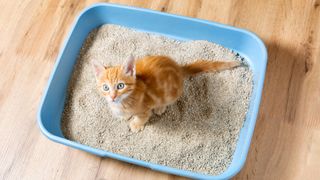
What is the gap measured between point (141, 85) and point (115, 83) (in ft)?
0.32

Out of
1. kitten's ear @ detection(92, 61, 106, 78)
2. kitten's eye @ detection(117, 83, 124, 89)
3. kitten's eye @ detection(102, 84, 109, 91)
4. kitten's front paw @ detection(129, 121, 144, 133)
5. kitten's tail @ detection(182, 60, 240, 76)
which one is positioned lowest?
kitten's front paw @ detection(129, 121, 144, 133)

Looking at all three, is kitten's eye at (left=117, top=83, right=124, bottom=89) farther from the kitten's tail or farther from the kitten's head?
the kitten's tail

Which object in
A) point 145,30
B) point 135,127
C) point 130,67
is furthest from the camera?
point 145,30

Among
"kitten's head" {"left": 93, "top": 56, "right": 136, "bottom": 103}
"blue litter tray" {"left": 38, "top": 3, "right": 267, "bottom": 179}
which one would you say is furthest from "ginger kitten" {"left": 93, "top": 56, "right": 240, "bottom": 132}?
"blue litter tray" {"left": 38, "top": 3, "right": 267, "bottom": 179}

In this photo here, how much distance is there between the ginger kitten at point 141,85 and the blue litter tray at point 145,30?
17 cm

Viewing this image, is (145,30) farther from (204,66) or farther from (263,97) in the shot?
(263,97)

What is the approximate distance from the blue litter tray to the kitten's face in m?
0.25

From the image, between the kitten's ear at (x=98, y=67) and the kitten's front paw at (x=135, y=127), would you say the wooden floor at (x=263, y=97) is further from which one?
the kitten's ear at (x=98, y=67)

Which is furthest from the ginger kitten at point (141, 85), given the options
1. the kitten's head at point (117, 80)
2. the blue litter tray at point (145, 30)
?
the blue litter tray at point (145, 30)

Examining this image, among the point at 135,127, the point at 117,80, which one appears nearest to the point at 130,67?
the point at 117,80

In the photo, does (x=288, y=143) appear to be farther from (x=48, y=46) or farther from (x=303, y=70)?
(x=48, y=46)

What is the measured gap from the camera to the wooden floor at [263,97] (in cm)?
119

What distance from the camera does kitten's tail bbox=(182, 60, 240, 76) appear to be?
124 centimetres

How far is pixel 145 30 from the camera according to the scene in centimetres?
144
